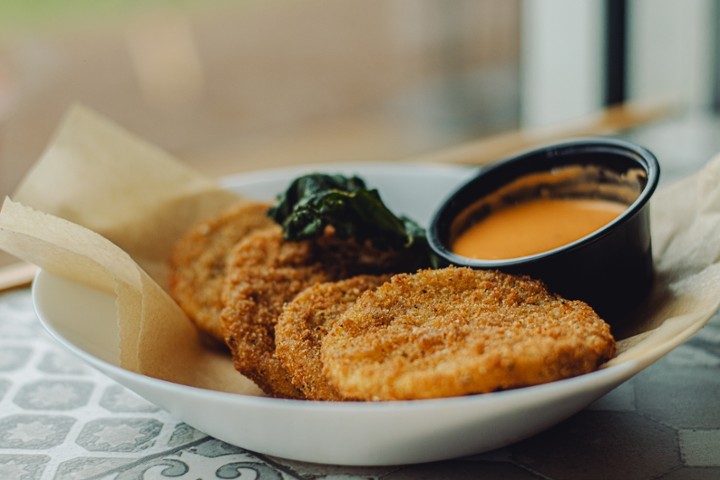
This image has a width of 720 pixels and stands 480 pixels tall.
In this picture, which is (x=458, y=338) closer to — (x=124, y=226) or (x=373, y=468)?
(x=373, y=468)

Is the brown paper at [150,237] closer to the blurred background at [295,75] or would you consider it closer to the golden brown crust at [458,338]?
the golden brown crust at [458,338]

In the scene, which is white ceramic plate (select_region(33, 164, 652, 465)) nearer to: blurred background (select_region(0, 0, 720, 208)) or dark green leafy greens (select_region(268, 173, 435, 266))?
dark green leafy greens (select_region(268, 173, 435, 266))

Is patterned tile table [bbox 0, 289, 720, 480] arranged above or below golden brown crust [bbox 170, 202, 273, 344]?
below

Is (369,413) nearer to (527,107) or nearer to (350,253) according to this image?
(350,253)

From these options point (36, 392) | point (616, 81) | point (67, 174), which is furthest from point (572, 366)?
point (616, 81)

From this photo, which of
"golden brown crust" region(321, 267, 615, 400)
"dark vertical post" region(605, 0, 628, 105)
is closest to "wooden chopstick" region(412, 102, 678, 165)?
"dark vertical post" region(605, 0, 628, 105)

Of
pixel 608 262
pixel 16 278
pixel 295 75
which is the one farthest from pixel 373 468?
pixel 295 75

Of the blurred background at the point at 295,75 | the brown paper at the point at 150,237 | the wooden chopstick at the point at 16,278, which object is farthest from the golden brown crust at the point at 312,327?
the blurred background at the point at 295,75
